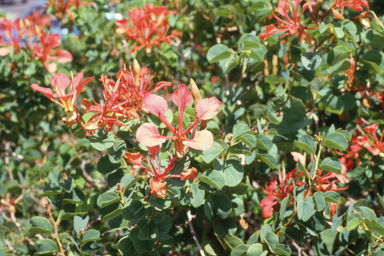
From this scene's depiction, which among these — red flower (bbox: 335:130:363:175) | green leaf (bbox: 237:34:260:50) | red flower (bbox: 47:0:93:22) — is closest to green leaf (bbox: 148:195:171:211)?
green leaf (bbox: 237:34:260:50)

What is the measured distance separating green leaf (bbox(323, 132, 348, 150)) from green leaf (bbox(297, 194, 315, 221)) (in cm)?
17

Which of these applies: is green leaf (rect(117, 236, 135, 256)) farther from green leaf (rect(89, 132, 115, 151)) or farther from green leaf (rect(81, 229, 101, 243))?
green leaf (rect(89, 132, 115, 151))

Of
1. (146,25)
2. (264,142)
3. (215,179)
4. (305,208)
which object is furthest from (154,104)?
(146,25)

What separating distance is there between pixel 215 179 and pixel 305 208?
28 centimetres

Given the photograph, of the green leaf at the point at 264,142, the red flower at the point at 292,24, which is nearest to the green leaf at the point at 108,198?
the green leaf at the point at 264,142

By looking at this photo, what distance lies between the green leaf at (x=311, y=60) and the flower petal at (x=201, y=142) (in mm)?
503

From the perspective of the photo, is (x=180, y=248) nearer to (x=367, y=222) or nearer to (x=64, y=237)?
(x=64, y=237)

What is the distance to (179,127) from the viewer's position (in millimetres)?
730

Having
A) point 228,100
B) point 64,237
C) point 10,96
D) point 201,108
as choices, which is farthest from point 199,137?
point 10,96

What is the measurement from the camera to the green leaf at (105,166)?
0.94 meters

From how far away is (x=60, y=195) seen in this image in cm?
112

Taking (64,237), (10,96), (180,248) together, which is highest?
(10,96)

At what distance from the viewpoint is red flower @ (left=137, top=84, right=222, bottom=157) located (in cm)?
69

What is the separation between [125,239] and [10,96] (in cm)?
131
